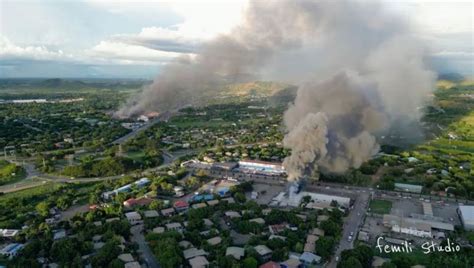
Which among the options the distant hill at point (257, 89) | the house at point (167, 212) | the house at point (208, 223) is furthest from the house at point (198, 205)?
the distant hill at point (257, 89)

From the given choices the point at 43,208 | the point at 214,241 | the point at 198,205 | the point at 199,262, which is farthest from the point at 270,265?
the point at 43,208

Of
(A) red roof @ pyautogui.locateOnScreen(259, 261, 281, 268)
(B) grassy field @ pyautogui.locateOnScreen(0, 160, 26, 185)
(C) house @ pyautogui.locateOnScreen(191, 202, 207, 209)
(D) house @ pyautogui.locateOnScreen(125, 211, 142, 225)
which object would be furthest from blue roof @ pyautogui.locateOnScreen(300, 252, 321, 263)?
(B) grassy field @ pyautogui.locateOnScreen(0, 160, 26, 185)

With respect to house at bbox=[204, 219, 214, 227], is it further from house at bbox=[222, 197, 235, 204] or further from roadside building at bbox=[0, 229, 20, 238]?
roadside building at bbox=[0, 229, 20, 238]

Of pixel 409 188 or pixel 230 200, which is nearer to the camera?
pixel 230 200

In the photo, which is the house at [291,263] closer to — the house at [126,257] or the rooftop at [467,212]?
the house at [126,257]

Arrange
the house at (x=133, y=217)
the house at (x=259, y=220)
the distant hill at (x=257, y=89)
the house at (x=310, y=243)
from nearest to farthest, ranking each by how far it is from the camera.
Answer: the house at (x=310, y=243) < the house at (x=259, y=220) < the house at (x=133, y=217) < the distant hill at (x=257, y=89)

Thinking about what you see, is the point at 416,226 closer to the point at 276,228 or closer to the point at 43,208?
the point at 276,228
